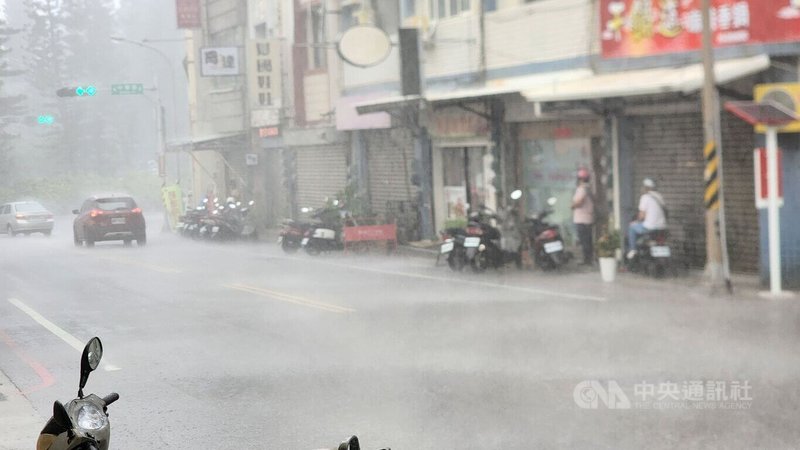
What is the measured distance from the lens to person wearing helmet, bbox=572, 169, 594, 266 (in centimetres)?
2255

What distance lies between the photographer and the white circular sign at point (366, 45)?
28562 mm

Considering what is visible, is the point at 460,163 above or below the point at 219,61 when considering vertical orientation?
below

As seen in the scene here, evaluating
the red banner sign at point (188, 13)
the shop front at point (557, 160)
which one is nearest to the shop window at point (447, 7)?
the shop front at point (557, 160)

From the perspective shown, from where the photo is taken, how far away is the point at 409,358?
505 inches

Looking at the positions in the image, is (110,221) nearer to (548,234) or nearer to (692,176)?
(548,234)

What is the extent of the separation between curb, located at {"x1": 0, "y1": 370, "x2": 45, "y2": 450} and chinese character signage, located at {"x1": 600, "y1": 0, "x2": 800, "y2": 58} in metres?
11.7

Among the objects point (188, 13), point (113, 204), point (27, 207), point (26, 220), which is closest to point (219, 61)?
point (113, 204)

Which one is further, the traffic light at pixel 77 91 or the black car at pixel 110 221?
the traffic light at pixel 77 91

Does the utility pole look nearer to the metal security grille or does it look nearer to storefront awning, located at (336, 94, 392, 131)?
storefront awning, located at (336, 94, 392, 131)

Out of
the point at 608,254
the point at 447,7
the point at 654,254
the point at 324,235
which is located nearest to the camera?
the point at 654,254

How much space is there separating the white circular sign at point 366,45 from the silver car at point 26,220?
92.3 ft

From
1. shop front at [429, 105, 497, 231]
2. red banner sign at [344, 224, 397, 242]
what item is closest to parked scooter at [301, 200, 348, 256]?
red banner sign at [344, 224, 397, 242]

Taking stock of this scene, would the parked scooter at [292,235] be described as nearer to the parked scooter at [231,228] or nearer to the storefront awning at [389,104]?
the storefront awning at [389,104]

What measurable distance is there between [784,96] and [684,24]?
3.09m
